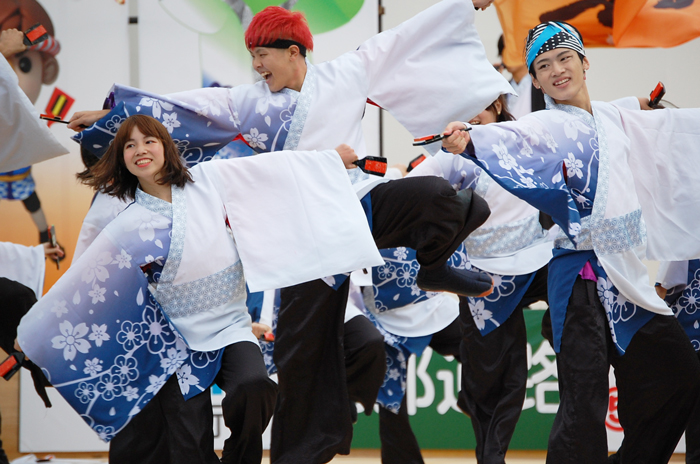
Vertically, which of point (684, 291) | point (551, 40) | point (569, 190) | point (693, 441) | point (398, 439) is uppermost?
point (551, 40)

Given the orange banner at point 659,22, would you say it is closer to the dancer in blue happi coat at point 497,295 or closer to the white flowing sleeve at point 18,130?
the dancer in blue happi coat at point 497,295

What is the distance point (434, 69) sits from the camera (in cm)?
298

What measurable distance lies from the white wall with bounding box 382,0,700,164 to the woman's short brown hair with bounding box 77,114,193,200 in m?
2.47

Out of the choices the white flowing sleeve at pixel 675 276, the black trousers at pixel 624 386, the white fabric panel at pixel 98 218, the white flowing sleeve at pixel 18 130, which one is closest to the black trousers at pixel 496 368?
A: the white flowing sleeve at pixel 675 276

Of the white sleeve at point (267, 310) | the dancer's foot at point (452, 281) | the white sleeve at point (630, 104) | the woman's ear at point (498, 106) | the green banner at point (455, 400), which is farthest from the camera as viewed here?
the green banner at point (455, 400)

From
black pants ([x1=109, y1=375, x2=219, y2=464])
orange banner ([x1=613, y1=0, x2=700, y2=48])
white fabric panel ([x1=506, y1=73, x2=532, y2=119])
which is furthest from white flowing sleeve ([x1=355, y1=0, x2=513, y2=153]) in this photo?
white fabric panel ([x1=506, y1=73, x2=532, y2=119])

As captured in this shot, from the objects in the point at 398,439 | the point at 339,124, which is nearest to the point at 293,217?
the point at 339,124

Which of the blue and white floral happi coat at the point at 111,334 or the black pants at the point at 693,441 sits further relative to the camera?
the black pants at the point at 693,441

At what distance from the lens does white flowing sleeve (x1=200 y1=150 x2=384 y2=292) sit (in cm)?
249

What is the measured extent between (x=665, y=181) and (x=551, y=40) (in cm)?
67

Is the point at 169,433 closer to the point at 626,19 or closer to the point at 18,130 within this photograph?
the point at 18,130

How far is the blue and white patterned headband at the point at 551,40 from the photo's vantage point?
2.62 m

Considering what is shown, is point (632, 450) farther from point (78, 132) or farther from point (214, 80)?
point (214, 80)

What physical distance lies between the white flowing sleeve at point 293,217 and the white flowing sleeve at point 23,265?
1606 millimetres
